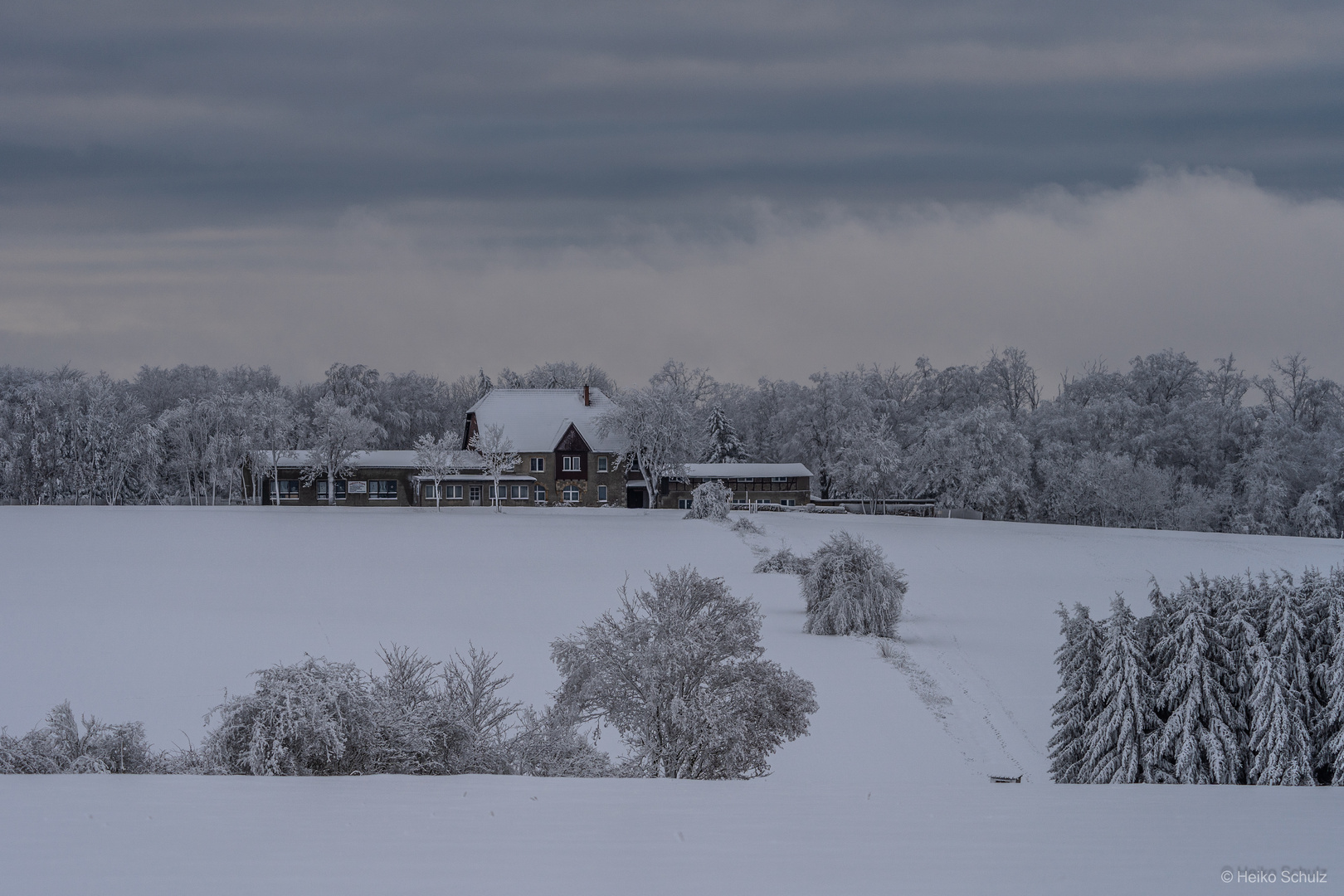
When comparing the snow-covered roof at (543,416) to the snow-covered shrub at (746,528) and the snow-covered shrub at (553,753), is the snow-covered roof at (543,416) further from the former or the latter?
the snow-covered shrub at (553,753)

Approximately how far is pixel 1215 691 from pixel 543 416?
61.3 m

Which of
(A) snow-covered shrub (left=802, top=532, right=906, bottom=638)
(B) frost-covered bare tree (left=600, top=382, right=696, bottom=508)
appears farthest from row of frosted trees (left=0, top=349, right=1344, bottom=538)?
(A) snow-covered shrub (left=802, top=532, right=906, bottom=638)

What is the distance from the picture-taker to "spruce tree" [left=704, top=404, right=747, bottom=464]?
79125 millimetres

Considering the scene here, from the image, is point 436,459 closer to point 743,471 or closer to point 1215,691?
point 743,471

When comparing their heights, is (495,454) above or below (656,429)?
below

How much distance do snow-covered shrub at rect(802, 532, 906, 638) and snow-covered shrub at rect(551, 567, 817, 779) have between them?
12201 millimetres

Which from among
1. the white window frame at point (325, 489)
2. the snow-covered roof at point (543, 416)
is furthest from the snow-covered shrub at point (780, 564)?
the white window frame at point (325, 489)

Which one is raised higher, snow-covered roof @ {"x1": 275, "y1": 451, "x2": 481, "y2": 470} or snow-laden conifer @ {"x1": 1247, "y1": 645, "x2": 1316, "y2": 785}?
snow-covered roof @ {"x1": 275, "y1": 451, "x2": 481, "y2": 470}

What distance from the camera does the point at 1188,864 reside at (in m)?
6.02

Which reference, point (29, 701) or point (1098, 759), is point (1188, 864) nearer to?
point (1098, 759)

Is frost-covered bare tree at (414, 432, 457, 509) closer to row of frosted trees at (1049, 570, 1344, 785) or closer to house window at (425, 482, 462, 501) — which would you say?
house window at (425, 482, 462, 501)

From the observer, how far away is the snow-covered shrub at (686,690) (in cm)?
1237

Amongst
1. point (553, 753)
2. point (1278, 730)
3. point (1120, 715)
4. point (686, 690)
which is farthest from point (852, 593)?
point (553, 753)

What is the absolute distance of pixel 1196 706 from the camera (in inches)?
466
